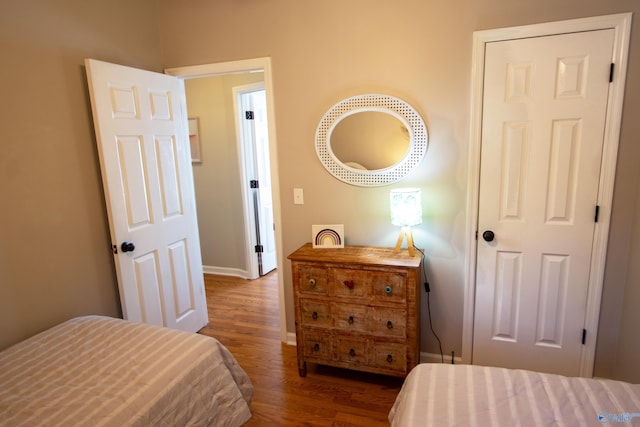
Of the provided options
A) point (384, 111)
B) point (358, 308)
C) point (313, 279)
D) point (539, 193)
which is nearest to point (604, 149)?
point (539, 193)

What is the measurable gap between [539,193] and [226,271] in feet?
11.0

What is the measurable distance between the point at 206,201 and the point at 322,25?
8.33 ft

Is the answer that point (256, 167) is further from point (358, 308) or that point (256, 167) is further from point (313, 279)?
point (358, 308)

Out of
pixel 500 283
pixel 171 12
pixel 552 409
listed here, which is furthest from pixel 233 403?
pixel 171 12

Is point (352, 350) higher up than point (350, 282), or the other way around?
point (350, 282)

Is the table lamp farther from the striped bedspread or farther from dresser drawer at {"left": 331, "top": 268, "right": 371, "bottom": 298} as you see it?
the striped bedspread

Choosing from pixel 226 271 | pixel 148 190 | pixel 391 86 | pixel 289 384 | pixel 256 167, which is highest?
pixel 391 86

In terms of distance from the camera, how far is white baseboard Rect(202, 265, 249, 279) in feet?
13.8

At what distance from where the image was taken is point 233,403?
1.78m

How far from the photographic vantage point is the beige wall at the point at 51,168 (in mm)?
1837

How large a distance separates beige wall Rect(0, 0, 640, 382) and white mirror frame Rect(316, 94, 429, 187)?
0.06 meters

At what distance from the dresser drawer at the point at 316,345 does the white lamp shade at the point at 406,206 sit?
88 centimetres

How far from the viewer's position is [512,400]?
49.7 inches

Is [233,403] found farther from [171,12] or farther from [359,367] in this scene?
[171,12]
